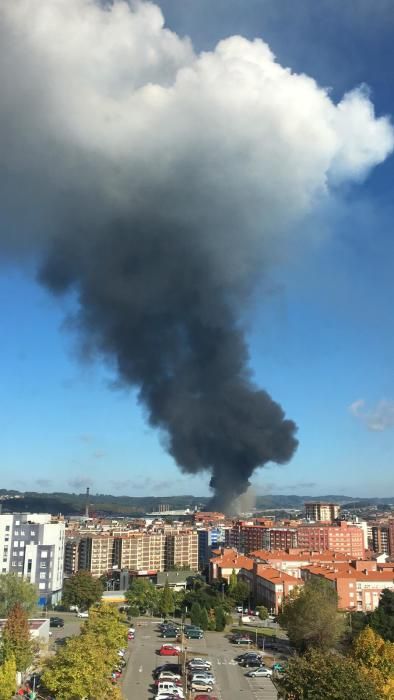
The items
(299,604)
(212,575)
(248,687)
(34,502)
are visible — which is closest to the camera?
(248,687)

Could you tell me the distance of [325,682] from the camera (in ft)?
36.5

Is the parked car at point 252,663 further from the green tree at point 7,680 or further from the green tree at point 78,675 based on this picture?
the green tree at point 7,680

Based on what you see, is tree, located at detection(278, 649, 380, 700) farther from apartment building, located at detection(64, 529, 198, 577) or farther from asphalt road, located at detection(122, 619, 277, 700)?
apartment building, located at detection(64, 529, 198, 577)

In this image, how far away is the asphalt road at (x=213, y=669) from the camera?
1961 centimetres

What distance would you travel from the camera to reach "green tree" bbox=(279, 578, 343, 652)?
992 inches

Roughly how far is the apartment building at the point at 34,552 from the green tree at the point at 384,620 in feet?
78.4

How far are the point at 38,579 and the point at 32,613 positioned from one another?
14.5m

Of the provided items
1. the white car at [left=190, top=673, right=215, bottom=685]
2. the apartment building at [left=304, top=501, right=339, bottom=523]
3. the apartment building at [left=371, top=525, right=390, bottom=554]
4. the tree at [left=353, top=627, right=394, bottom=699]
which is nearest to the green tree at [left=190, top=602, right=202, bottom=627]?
the white car at [left=190, top=673, right=215, bottom=685]

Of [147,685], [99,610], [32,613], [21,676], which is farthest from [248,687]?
[32,613]

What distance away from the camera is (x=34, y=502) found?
19475 cm

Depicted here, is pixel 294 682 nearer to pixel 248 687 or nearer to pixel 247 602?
pixel 248 687

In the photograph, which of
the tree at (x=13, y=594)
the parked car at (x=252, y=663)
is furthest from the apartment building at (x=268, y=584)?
the tree at (x=13, y=594)

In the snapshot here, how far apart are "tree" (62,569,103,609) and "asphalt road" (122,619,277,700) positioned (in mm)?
8314

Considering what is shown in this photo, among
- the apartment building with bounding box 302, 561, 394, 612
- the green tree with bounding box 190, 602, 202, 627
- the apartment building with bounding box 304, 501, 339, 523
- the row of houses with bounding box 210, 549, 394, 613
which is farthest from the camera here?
the apartment building with bounding box 304, 501, 339, 523
